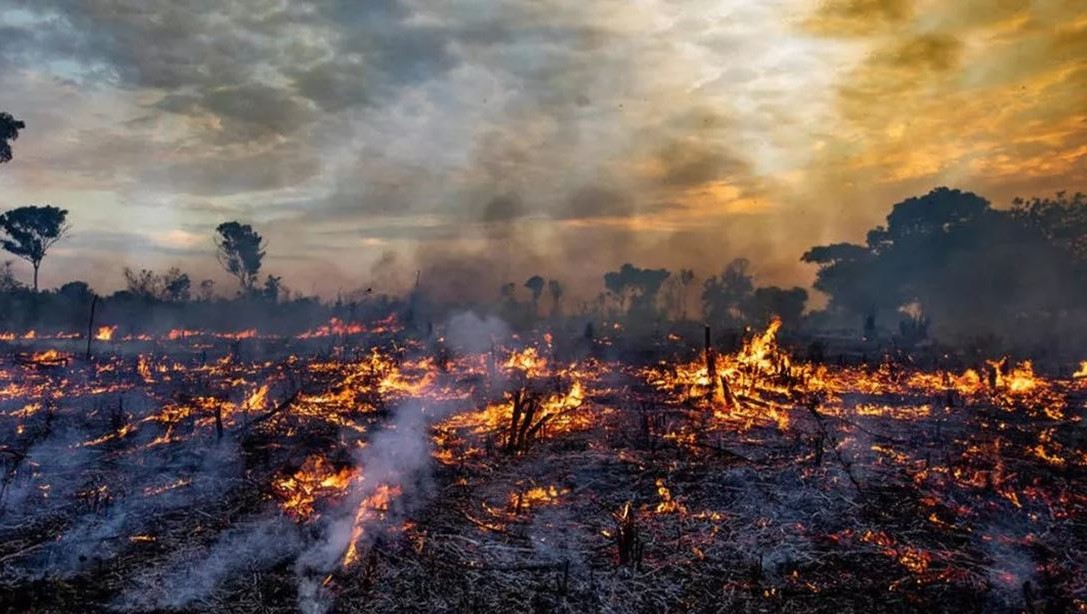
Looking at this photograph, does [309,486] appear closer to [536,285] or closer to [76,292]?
[76,292]

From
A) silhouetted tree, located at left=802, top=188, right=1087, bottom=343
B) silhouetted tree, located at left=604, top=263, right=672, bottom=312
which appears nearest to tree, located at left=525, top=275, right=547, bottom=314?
silhouetted tree, located at left=604, top=263, right=672, bottom=312

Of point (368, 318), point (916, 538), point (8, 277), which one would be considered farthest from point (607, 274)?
point (916, 538)

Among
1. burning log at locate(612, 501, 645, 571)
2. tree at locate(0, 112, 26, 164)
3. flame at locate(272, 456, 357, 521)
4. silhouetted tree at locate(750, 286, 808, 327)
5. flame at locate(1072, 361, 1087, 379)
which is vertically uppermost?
tree at locate(0, 112, 26, 164)

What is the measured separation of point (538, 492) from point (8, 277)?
70343 mm

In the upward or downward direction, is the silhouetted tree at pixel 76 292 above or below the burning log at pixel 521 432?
above

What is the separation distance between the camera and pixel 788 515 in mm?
9609

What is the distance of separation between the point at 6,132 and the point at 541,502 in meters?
43.0

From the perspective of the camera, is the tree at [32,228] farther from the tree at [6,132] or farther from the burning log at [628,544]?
the burning log at [628,544]

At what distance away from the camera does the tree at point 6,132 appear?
3641 centimetres

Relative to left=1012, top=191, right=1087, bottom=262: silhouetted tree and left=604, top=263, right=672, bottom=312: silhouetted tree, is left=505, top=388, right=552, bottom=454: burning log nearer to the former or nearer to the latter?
left=1012, top=191, right=1087, bottom=262: silhouetted tree

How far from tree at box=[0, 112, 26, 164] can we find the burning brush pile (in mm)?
26007

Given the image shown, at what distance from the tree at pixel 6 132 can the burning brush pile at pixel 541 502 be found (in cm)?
2601

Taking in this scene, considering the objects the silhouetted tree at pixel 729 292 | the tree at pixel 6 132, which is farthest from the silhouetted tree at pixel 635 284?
the tree at pixel 6 132

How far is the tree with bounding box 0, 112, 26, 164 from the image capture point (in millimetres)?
36406
